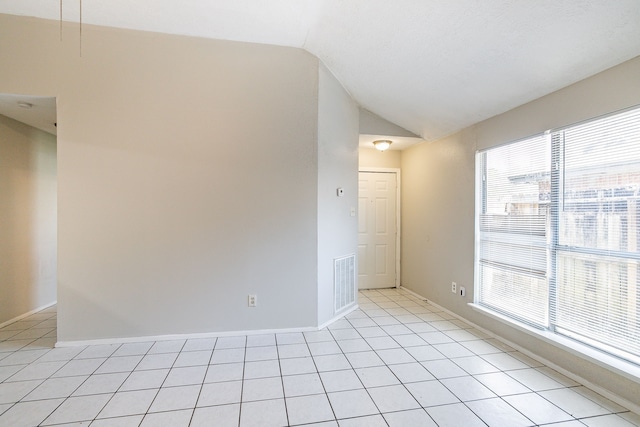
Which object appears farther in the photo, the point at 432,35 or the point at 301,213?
the point at 301,213

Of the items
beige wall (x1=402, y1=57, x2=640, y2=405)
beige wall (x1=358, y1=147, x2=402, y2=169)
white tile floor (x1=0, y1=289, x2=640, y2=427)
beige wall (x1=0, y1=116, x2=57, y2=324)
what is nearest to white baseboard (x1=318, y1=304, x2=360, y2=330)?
white tile floor (x1=0, y1=289, x2=640, y2=427)

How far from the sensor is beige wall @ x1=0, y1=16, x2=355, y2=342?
285cm

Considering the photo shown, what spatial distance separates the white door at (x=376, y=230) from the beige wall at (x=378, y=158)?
135mm

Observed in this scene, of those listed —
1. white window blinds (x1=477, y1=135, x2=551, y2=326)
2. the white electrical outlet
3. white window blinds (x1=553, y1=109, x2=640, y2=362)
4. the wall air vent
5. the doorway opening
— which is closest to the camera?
white window blinds (x1=553, y1=109, x2=640, y2=362)

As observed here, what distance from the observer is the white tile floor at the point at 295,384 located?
73.2 inches

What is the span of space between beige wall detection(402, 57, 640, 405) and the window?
5.4 inches

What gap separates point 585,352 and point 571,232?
90cm

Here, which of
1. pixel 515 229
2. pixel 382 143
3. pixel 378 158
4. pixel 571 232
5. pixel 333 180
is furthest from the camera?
pixel 378 158

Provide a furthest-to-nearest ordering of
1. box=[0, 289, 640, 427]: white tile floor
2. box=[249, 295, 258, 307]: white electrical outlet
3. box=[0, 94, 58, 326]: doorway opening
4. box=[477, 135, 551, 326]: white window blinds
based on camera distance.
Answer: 1. box=[0, 94, 58, 326]: doorway opening
2. box=[249, 295, 258, 307]: white electrical outlet
3. box=[477, 135, 551, 326]: white window blinds
4. box=[0, 289, 640, 427]: white tile floor

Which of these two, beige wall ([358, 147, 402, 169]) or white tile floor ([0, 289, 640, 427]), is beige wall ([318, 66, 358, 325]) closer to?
white tile floor ([0, 289, 640, 427])

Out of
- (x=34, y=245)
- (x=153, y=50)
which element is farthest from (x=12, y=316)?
(x=153, y=50)

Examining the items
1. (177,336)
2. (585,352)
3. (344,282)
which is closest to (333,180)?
(344,282)

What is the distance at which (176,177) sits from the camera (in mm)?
3006

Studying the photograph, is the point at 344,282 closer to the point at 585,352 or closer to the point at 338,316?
the point at 338,316
